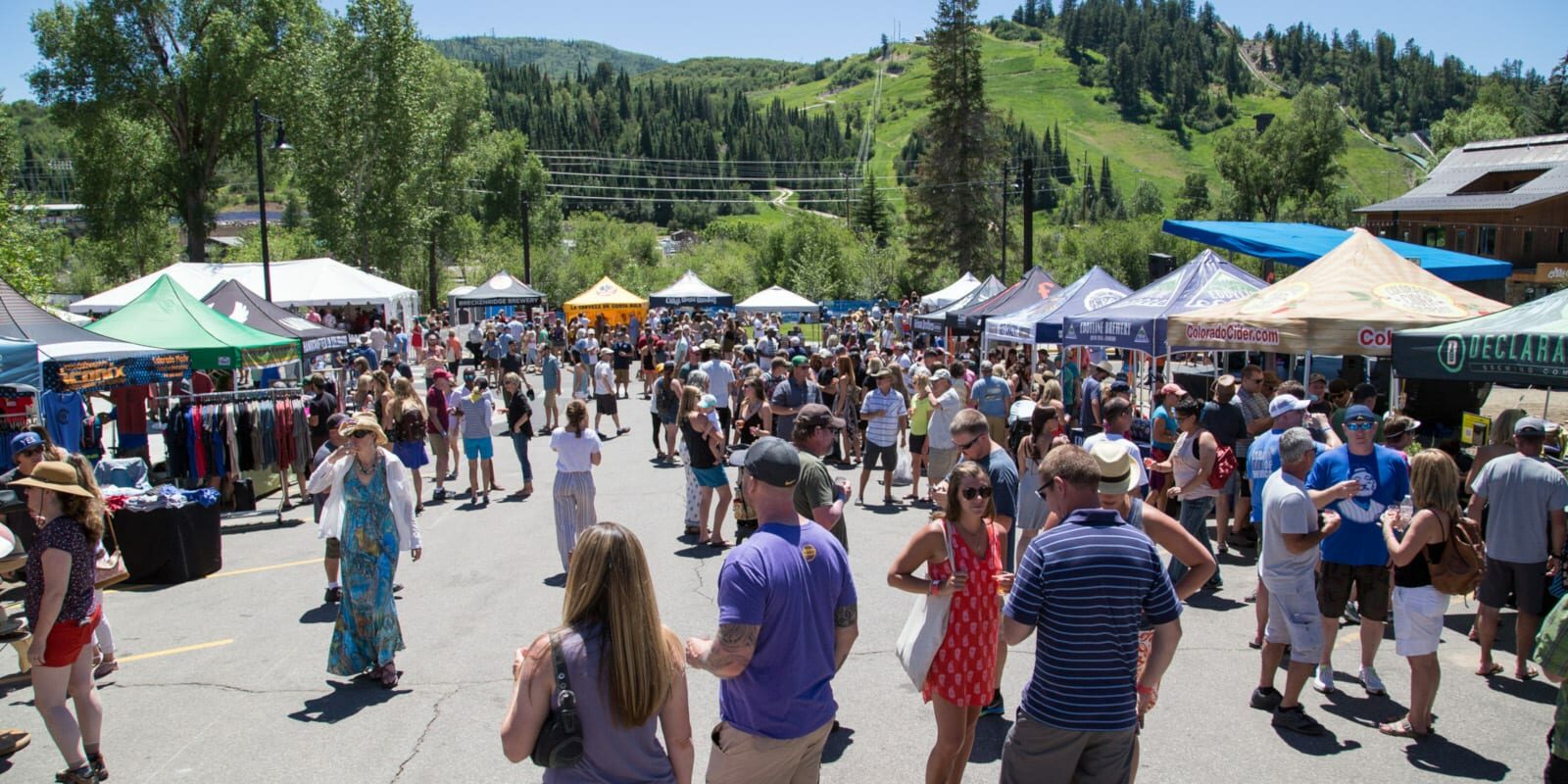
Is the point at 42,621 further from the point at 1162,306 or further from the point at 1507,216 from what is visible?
the point at 1507,216

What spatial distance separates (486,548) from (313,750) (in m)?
4.54

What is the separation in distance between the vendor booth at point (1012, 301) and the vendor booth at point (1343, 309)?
7.15 metres

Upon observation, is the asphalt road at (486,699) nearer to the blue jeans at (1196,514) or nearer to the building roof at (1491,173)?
the blue jeans at (1196,514)

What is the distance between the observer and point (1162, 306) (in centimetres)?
1341

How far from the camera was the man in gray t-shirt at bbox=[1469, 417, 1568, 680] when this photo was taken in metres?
6.01

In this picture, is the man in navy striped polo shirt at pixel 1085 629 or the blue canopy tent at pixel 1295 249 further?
the blue canopy tent at pixel 1295 249

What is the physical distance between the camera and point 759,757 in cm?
335

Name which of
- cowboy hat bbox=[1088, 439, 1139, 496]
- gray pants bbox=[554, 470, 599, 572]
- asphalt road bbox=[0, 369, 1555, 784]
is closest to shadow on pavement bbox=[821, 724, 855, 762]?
asphalt road bbox=[0, 369, 1555, 784]

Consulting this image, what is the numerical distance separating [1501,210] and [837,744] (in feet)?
185

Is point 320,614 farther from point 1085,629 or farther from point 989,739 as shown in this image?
point 1085,629

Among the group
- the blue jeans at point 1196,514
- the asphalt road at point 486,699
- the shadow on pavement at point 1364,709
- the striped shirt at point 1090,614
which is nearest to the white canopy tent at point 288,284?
the asphalt road at point 486,699

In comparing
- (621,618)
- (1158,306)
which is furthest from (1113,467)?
(1158,306)

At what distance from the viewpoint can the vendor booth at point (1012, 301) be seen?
18812mm

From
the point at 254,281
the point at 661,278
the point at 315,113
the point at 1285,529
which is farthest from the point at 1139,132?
the point at 1285,529
